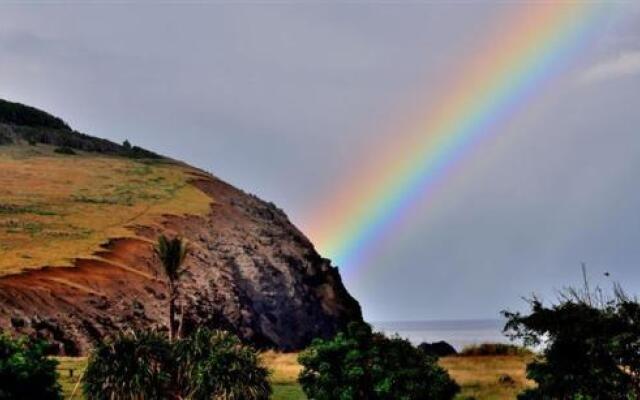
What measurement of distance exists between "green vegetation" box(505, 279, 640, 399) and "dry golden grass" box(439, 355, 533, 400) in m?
8.84

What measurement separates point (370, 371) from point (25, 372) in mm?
14038

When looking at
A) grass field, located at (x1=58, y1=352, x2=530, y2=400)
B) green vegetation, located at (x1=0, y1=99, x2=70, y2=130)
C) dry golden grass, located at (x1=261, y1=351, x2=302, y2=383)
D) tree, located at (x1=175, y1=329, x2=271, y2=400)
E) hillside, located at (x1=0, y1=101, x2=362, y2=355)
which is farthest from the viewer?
green vegetation, located at (x1=0, y1=99, x2=70, y2=130)

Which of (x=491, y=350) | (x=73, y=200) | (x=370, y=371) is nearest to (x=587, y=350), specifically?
(x=370, y=371)

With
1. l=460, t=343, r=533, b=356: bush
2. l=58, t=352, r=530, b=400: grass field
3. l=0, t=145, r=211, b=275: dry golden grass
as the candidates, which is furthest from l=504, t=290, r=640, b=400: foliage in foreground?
l=0, t=145, r=211, b=275: dry golden grass

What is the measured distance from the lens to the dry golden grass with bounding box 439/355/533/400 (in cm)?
4603

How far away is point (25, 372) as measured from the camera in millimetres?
30266

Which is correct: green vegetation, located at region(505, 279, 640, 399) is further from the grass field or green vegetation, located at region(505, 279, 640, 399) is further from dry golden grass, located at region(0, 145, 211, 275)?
dry golden grass, located at region(0, 145, 211, 275)

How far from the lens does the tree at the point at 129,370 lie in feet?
115

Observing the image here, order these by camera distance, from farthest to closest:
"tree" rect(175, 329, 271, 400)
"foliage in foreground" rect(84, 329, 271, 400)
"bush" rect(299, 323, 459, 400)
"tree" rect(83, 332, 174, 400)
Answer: "tree" rect(175, 329, 271, 400)
"bush" rect(299, 323, 459, 400)
"foliage in foreground" rect(84, 329, 271, 400)
"tree" rect(83, 332, 174, 400)

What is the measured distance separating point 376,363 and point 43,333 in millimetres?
33449

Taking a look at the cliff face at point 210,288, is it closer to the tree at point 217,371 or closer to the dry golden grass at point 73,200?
the dry golden grass at point 73,200

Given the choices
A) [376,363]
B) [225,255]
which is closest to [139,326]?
[225,255]

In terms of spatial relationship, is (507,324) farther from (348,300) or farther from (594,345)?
(348,300)

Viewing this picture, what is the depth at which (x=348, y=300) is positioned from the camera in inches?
3979
